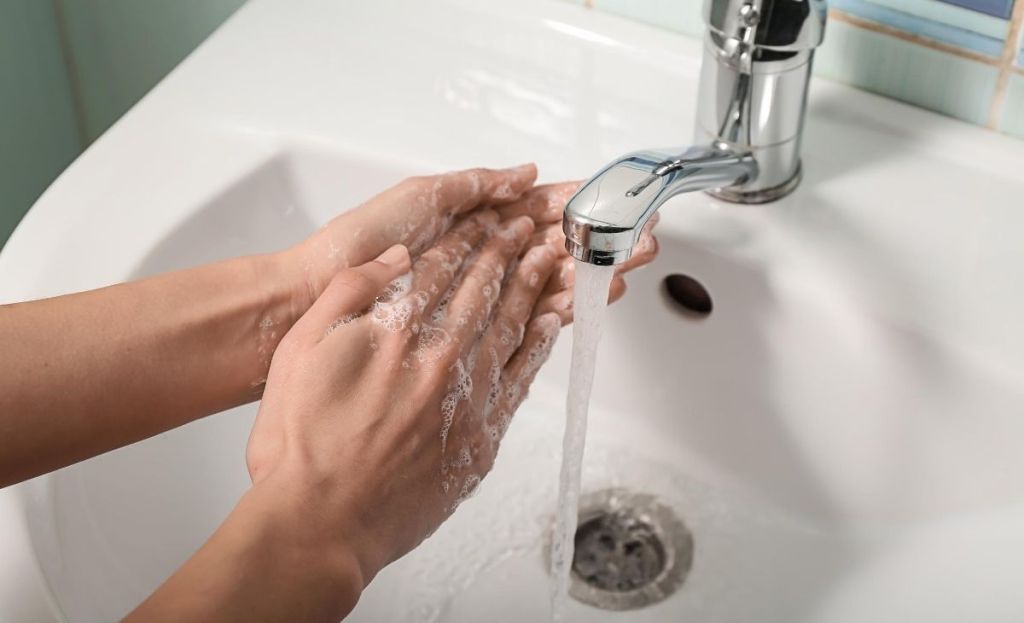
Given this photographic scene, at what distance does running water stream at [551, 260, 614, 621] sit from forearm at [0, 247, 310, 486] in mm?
146

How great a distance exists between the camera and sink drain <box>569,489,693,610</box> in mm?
658

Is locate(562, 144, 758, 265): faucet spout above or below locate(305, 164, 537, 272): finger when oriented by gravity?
above

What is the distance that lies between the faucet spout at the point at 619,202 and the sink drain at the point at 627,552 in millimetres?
238

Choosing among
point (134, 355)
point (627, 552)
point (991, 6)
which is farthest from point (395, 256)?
point (991, 6)

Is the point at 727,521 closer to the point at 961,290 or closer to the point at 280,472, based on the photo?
the point at 961,290

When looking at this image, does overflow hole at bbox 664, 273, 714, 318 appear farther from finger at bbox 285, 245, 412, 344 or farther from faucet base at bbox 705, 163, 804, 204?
finger at bbox 285, 245, 412, 344

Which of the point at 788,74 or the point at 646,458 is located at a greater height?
the point at 788,74

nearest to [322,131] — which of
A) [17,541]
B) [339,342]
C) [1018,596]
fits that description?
[339,342]

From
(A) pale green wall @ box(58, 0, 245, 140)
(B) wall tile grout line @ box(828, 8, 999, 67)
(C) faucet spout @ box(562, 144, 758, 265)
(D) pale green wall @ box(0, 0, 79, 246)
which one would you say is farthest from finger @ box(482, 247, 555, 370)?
(D) pale green wall @ box(0, 0, 79, 246)

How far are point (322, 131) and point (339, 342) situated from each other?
0.21 m

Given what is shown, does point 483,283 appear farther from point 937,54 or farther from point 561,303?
point 937,54

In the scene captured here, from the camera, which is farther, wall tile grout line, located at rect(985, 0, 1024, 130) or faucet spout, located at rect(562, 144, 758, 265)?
wall tile grout line, located at rect(985, 0, 1024, 130)

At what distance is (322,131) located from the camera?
0.69m

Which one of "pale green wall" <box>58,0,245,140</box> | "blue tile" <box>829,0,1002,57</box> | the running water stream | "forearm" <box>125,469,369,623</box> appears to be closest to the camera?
"forearm" <box>125,469,369,623</box>
